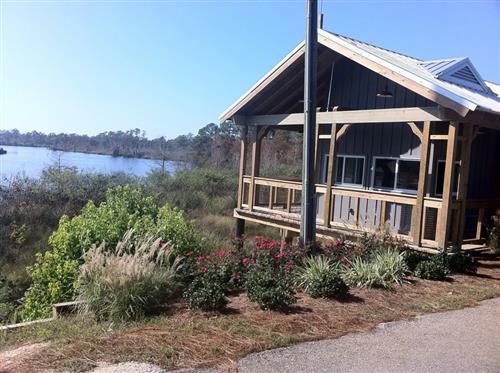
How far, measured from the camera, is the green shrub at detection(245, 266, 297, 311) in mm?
6203

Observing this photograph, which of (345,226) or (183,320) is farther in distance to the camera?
(345,226)

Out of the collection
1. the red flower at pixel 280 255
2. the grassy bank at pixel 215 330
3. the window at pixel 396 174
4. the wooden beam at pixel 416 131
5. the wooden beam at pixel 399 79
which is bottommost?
the grassy bank at pixel 215 330

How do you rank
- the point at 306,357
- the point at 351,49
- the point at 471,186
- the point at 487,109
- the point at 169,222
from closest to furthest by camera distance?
the point at 306,357, the point at 169,222, the point at 487,109, the point at 351,49, the point at 471,186

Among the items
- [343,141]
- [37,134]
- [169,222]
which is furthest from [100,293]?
[37,134]

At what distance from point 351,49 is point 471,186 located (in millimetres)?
4773

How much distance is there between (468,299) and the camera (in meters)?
7.34

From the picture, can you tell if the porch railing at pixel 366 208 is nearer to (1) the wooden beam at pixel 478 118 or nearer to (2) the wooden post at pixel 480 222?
(2) the wooden post at pixel 480 222

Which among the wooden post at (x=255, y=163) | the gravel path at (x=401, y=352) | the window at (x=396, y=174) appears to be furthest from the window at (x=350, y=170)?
the gravel path at (x=401, y=352)

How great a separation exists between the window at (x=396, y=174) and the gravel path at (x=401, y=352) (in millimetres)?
6273

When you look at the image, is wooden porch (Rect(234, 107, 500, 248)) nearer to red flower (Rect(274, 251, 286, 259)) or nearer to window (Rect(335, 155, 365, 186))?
window (Rect(335, 155, 365, 186))

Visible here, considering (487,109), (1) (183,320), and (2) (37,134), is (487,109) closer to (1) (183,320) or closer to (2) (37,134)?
(1) (183,320)

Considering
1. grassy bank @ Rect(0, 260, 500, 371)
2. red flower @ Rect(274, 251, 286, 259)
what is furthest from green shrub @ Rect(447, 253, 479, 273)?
red flower @ Rect(274, 251, 286, 259)

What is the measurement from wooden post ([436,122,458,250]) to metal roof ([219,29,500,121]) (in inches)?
26.5

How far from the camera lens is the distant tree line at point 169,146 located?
3334cm
